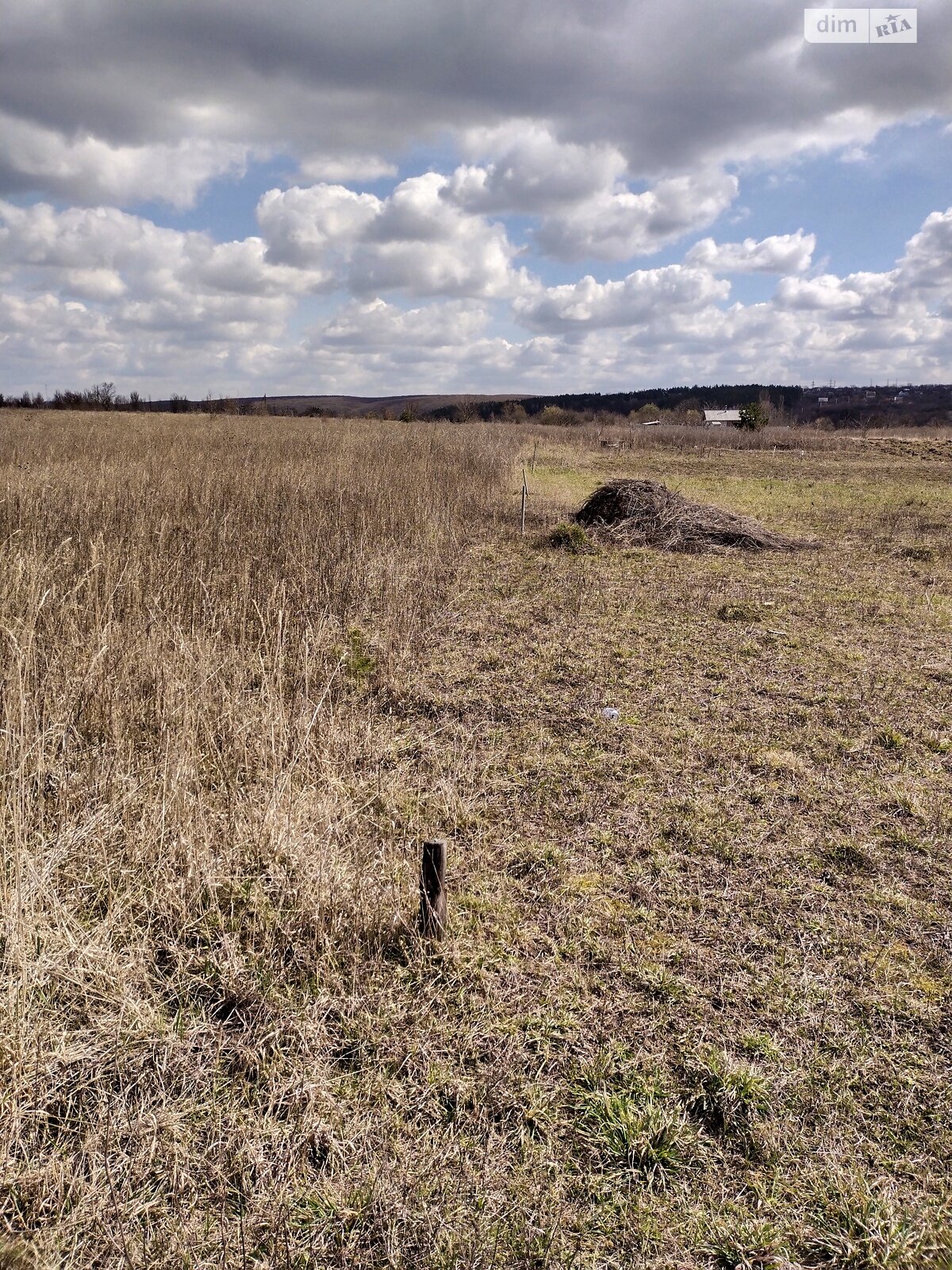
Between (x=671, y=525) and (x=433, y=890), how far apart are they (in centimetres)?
890

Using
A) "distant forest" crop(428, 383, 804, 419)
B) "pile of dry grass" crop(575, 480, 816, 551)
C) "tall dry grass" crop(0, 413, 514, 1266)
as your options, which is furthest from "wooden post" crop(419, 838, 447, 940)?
"distant forest" crop(428, 383, 804, 419)

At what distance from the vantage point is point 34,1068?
6.30ft

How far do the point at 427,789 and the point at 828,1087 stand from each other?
2177mm

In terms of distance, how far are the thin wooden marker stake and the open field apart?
0.09 metres

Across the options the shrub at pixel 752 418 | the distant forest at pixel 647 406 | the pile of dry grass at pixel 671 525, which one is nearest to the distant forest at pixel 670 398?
the distant forest at pixel 647 406

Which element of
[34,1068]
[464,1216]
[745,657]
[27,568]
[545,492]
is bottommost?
[464,1216]

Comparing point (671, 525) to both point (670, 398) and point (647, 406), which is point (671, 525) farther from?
point (670, 398)

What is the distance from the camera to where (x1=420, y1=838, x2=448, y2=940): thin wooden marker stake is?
2480 mm

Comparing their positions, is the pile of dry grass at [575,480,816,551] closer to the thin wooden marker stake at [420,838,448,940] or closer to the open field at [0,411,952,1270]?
the open field at [0,411,952,1270]

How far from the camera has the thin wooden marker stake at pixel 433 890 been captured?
248 centimetres

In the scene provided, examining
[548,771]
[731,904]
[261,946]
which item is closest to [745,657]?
[548,771]

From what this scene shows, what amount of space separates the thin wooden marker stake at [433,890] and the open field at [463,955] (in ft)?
0.29

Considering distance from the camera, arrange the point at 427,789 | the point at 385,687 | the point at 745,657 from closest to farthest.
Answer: the point at 427,789, the point at 385,687, the point at 745,657

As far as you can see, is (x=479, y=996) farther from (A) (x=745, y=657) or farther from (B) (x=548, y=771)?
(A) (x=745, y=657)
